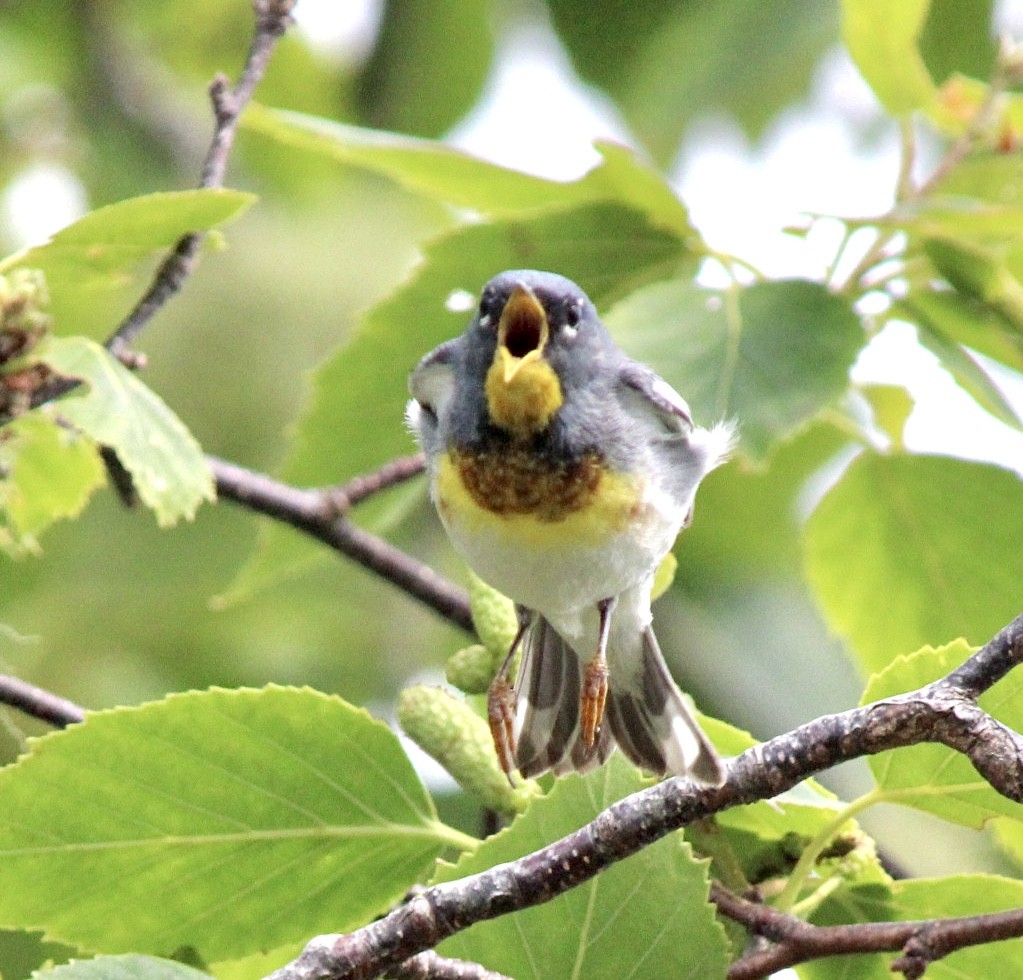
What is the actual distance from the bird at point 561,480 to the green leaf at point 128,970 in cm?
54

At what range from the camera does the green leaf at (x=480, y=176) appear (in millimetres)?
3061

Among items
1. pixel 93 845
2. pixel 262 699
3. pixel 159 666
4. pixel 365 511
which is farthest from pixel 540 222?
pixel 159 666

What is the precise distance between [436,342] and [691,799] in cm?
167

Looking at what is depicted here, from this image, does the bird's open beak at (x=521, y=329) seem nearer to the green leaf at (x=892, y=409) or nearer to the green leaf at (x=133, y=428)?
the green leaf at (x=133, y=428)

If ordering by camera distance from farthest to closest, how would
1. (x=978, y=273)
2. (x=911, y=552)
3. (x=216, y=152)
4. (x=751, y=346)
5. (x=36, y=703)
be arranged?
(x=911, y=552) < (x=978, y=273) < (x=751, y=346) < (x=216, y=152) < (x=36, y=703)

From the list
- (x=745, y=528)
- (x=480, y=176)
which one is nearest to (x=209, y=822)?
(x=480, y=176)

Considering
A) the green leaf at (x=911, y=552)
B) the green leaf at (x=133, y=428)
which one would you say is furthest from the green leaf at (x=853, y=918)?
the green leaf at (x=133, y=428)

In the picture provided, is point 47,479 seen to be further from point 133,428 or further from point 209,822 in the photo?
point 209,822

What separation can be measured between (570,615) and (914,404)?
1.09 meters


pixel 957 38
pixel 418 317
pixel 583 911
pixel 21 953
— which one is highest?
pixel 957 38

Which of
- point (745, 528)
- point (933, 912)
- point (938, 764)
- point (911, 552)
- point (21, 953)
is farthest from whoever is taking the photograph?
point (745, 528)

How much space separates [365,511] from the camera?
333cm

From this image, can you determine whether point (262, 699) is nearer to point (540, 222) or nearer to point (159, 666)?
point (540, 222)

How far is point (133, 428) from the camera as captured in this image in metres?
2.52
